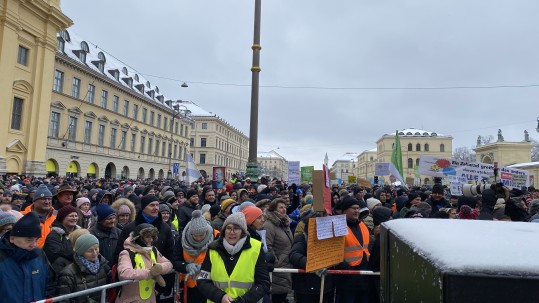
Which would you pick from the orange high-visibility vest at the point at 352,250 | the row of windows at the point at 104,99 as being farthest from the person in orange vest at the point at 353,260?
the row of windows at the point at 104,99

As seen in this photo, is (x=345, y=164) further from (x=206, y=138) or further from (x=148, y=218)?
(x=148, y=218)

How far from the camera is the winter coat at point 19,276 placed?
3.41 m

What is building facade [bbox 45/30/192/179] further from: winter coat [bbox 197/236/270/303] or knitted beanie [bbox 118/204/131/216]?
winter coat [bbox 197/236/270/303]

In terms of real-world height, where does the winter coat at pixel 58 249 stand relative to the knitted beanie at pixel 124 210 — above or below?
below

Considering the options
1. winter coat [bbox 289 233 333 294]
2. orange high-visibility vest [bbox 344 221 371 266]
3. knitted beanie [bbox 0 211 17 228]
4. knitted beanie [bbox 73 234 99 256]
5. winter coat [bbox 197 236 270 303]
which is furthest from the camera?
orange high-visibility vest [bbox 344 221 371 266]

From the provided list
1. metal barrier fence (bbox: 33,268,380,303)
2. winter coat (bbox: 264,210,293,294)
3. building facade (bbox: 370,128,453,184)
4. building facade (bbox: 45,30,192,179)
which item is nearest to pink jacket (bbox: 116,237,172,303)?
metal barrier fence (bbox: 33,268,380,303)

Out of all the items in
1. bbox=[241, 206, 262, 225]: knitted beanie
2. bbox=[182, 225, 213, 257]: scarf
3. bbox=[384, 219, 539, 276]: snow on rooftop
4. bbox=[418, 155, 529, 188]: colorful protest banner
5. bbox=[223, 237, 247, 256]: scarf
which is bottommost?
bbox=[182, 225, 213, 257]: scarf

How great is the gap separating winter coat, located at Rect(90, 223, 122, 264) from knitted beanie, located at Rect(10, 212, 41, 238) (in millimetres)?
1474

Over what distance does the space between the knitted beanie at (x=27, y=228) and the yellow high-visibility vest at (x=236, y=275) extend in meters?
1.61

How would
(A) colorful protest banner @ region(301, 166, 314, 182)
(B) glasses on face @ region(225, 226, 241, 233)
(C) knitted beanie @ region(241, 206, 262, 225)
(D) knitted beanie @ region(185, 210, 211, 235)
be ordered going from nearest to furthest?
(B) glasses on face @ region(225, 226, 241, 233) → (D) knitted beanie @ region(185, 210, 211, 235) → (C) knitted beanie @ region(241, 206, 262, 225) → (A) colorful protest banner @ region(301, 166, 314, 182)

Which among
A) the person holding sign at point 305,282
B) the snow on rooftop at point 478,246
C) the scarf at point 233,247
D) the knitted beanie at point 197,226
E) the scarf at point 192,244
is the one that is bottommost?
the person holding sign at point 305,282

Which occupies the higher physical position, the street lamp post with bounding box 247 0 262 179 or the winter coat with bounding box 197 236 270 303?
the street lamp post with bounding box 247 0 262 179

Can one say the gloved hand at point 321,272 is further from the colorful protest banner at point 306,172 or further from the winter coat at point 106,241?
the colorful protest banner at point 306,172

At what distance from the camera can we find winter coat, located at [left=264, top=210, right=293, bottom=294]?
200 inches
